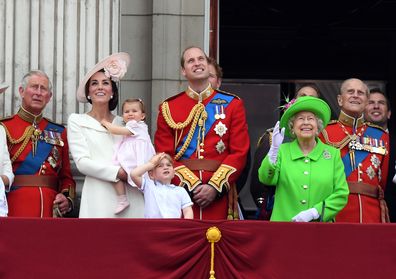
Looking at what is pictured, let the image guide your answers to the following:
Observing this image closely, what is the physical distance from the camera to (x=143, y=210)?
11414mm

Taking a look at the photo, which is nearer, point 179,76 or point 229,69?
point 179,76

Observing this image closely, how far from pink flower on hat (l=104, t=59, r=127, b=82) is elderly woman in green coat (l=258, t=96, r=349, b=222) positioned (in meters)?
1.35

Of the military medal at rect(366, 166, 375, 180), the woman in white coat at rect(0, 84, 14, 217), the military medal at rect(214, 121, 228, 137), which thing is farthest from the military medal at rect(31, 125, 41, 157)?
the military medal at rect(366, 166, 375, 180)

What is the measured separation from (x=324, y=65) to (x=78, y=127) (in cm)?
717

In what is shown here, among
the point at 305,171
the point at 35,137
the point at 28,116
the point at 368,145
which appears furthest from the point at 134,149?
the point at 368,145

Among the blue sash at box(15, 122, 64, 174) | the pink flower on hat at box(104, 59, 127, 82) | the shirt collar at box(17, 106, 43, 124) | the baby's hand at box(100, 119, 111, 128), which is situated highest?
the pink flower on hat at box(104, 59, 127, 82)

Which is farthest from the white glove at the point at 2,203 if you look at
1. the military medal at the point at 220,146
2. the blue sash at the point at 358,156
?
the blue sash at the point at 358,156

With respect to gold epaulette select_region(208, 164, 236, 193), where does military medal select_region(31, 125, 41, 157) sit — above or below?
above

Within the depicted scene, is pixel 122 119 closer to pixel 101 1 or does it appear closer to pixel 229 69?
pixel 101 1

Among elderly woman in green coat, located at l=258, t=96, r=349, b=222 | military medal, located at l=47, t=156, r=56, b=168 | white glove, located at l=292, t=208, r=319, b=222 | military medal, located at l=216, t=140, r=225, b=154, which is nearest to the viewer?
white glove, located at l=292, t=208, r=319, b=222

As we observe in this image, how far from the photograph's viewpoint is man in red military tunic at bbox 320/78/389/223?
11.7 meters

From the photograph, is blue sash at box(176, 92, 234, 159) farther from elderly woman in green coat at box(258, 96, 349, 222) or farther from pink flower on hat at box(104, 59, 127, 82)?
pink flower on hat at box(104, 59, 127, 82)

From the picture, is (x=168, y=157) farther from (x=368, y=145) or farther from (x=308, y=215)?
(x=368, y=145)

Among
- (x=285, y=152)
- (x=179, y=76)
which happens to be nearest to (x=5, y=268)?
(x=285, y=152)
